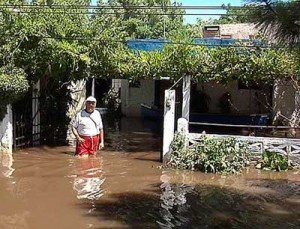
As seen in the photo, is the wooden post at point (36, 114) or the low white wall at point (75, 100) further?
the low white wall at point (75, 100)

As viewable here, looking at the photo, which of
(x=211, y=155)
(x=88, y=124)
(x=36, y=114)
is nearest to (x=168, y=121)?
(x=211, y=155)

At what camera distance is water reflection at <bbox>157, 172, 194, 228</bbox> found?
7.73 meters

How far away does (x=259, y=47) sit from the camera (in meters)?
12.9

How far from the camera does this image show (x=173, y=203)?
8.84 m

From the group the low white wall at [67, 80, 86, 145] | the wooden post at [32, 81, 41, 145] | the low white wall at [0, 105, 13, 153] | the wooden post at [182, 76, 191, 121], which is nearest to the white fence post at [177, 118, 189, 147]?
the wooden post at [182, 76, 191, 121]

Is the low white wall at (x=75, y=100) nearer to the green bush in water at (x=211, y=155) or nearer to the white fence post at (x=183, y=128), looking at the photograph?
the white fence post at (x=183, y=128)

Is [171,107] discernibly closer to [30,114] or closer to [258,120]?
[30,114]

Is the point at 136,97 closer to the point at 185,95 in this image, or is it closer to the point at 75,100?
the point at 75,100

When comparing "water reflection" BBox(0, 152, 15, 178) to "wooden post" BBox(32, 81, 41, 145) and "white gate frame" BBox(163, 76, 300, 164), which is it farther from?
"white gate frame" BBox(163, 76, 300, 164)

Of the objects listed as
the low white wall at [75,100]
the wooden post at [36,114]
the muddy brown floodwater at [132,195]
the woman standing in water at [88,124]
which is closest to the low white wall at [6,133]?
the muddy brown floodwater at [132,195]

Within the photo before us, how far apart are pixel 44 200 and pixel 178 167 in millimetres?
4306

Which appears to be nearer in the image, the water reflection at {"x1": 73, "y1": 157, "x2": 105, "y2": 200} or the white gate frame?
the water reflection at {"x1": 73, "y1": 157, "x2": 105, "y2": 200}

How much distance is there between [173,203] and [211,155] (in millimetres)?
3269

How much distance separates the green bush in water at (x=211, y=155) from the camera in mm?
11781
